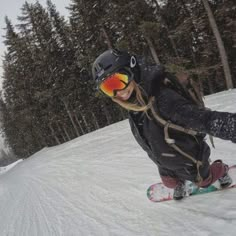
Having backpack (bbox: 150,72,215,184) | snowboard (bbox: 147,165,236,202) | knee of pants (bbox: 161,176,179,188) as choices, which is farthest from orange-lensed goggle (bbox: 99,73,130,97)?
snowboard (bbox: 147,165,236,202)

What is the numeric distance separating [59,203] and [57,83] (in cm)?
2560

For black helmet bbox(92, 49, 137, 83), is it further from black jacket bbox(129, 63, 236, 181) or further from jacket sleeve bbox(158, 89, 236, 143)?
jacket sleeve bbox(158, 89, 236, 143)

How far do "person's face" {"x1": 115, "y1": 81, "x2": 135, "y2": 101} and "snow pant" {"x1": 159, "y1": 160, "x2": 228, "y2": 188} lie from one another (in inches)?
39.9

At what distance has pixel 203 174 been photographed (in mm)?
3271

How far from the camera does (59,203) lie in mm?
6207

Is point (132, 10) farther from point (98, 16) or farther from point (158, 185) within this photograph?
point (158, 185)

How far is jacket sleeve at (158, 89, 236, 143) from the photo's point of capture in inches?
78.0

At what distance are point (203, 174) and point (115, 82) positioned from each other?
1.43 meters

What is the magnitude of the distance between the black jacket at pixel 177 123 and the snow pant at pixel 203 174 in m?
0.01

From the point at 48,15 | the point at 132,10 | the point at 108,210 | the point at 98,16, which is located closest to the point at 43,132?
the point at 48,15

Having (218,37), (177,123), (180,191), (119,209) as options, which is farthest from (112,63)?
(218,37)

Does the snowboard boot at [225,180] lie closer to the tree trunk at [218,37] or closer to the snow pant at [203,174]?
the snow pant at [203,174]

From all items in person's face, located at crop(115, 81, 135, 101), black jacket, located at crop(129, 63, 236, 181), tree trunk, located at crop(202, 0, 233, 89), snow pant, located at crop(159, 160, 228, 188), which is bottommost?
snow pant, located at crop(159, 160, 228, 188)

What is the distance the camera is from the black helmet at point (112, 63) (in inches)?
112
